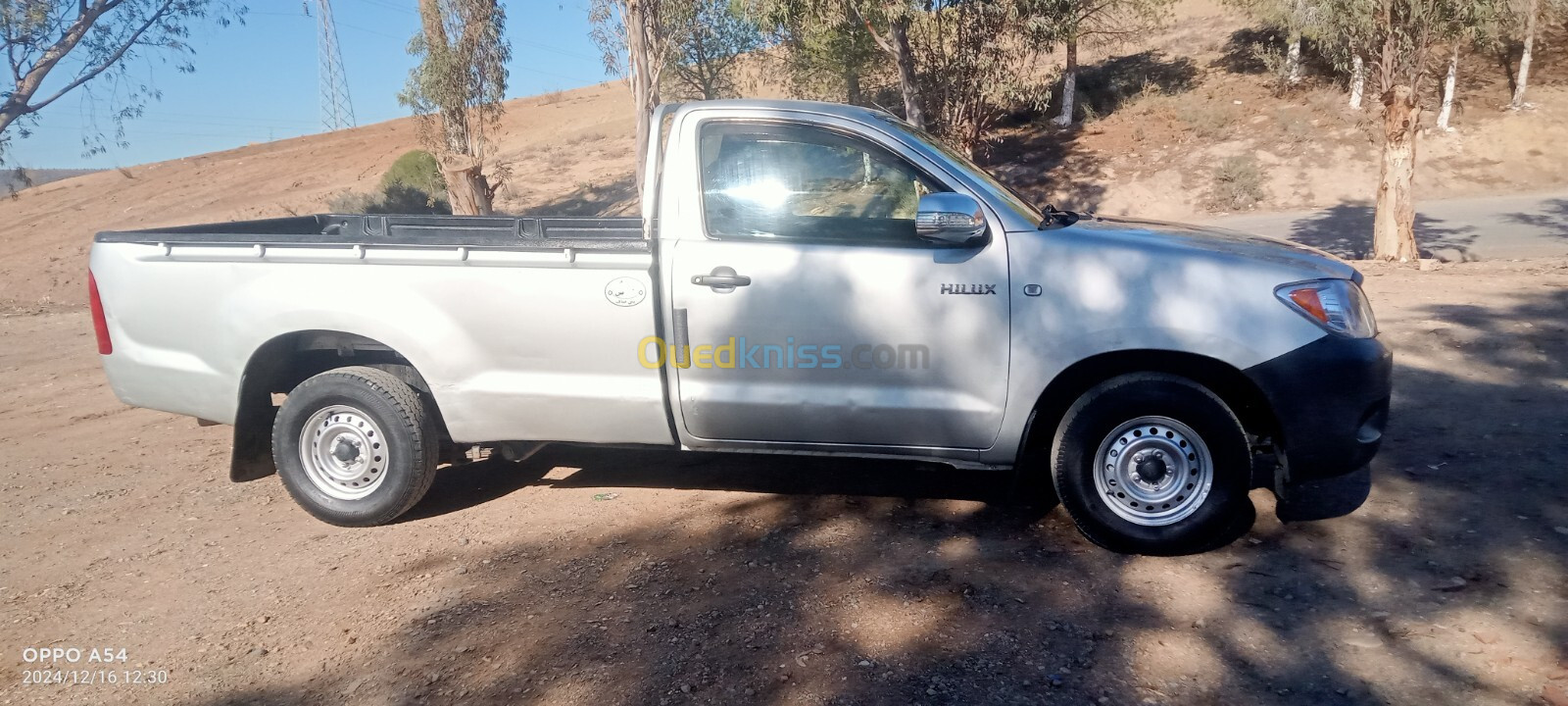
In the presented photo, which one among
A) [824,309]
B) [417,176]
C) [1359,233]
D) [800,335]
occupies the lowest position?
[1359,233]

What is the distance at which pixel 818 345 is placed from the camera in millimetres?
4414

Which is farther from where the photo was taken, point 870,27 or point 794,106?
point 870,27

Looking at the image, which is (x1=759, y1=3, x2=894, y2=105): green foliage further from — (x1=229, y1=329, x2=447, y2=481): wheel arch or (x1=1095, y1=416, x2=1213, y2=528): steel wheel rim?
(x1=1095, y1=416, x2=1213, y2=528): steel wheel rim

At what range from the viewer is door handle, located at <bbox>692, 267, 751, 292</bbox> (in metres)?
4.41

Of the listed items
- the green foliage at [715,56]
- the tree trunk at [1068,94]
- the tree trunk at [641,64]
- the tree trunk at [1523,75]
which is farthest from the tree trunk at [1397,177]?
the tree trunk at [1068,94]

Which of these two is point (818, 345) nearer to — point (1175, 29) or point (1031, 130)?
→ point (1031, 130)

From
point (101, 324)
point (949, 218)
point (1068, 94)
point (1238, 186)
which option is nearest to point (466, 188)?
point (101, 324)

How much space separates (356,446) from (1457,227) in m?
18.0

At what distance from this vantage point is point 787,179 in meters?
4.61

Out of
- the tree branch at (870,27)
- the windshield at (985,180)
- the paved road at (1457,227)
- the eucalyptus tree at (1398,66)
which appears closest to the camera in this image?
the windshield at (985,180)

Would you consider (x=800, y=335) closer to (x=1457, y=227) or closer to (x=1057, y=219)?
(x=1057, y=219)

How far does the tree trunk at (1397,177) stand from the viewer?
37.2ft

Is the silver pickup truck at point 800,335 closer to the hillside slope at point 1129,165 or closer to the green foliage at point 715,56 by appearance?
the hillside slope at point 1129,165

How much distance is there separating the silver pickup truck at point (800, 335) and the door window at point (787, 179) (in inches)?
0.5
